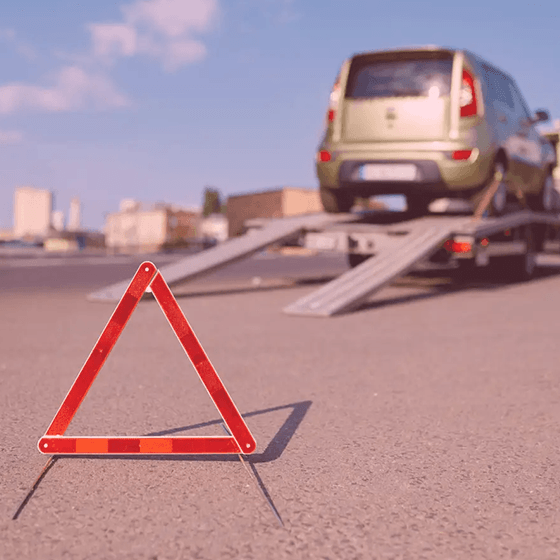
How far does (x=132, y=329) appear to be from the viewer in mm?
6973

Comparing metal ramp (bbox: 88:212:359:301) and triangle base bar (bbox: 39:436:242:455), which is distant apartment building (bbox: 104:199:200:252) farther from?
triangle base bar (bbox: 39:436:242:455)

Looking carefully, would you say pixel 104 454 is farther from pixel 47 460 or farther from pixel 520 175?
pixel 520 175

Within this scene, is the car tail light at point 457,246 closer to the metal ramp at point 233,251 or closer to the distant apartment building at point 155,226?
the metal ramp at point 233,251

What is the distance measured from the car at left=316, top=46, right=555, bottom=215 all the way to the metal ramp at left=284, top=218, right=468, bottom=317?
634 millimetres

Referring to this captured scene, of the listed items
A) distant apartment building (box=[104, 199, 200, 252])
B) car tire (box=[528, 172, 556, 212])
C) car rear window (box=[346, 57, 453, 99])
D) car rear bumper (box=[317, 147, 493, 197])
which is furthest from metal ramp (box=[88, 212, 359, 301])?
distant apartment building (box=[104, 199, 200, 252])

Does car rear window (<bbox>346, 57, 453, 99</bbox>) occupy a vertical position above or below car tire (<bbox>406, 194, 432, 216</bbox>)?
above

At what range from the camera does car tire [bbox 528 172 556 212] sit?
484 inches

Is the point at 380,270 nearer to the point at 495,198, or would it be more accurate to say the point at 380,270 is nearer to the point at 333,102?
the point at 495,198

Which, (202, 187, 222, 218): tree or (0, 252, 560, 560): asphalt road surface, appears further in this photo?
(202, 187, 222, 218): tree

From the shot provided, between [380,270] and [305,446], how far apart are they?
18.6 feet

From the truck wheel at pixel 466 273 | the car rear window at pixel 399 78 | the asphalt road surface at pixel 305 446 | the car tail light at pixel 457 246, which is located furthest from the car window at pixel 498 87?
the asphalt road surface at pixel 305 446

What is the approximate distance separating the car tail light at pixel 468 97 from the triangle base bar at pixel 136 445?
7.54 metres

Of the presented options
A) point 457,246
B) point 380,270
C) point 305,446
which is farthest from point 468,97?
point 305,446

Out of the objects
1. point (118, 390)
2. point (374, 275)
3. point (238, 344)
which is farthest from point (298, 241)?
point (118, 390)
